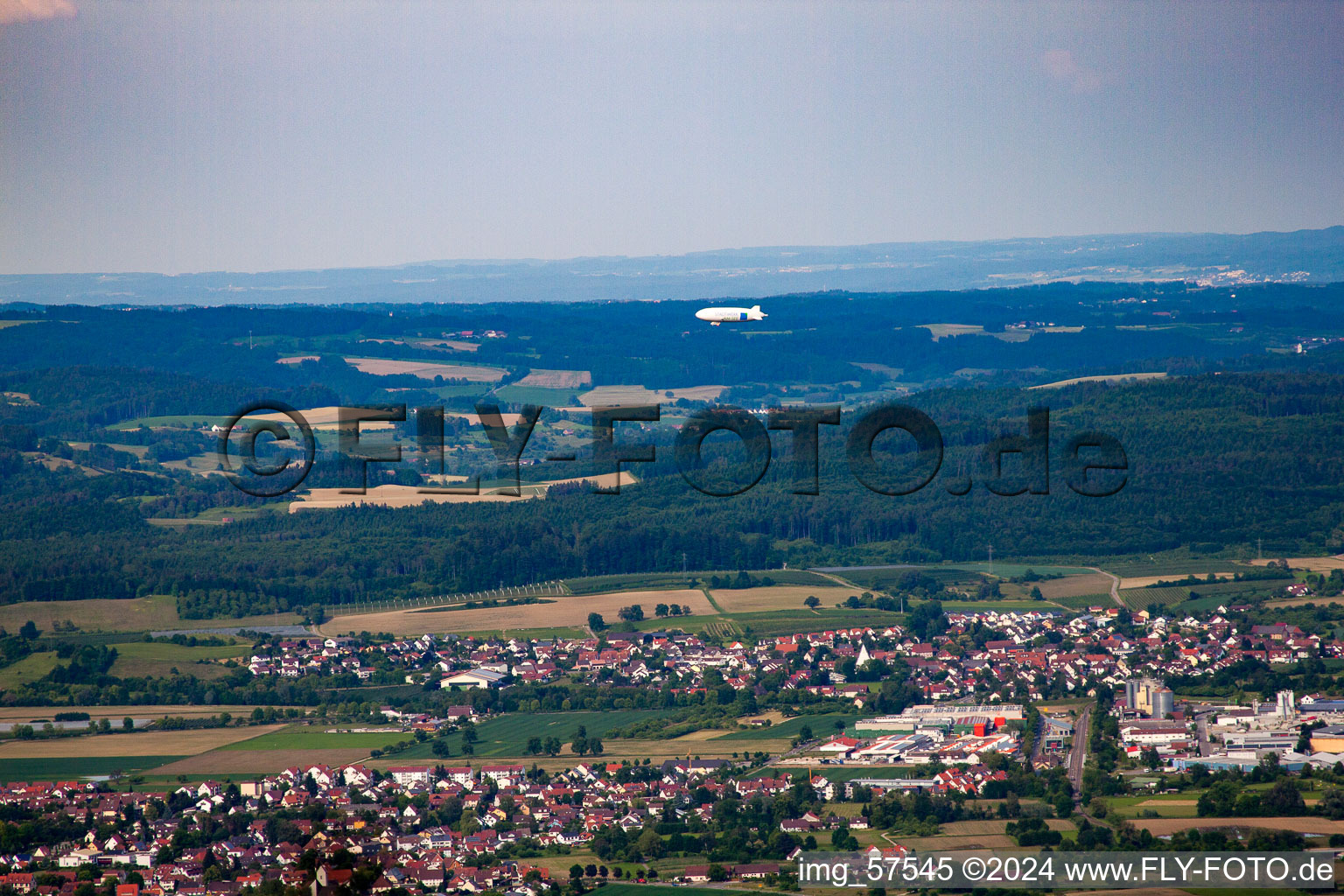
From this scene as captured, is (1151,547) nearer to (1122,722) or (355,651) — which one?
(1122,722)

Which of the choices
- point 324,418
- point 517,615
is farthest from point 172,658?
point 324,418

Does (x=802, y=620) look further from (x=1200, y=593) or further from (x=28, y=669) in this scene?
(x=28, y=669)

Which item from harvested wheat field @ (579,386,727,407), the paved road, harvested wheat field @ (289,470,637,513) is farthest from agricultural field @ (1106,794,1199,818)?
harvested wheat field @ (579,386,727,407)

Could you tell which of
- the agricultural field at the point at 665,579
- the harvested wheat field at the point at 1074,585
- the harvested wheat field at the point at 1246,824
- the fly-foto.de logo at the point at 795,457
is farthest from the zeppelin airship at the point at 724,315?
the harvested wheat field at the point at 1246,824

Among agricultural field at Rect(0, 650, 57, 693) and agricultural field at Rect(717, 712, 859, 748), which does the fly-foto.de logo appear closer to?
agricultural field at Rect(0, 650, 57, 693)

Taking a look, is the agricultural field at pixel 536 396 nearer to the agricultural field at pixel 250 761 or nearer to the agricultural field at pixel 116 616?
the agricultural field at pixel 116 616

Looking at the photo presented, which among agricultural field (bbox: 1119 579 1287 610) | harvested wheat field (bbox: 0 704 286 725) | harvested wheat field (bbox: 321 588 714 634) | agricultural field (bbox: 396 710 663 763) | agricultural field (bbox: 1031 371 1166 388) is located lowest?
harvested wheat field (bbox: 0 704 286 725)

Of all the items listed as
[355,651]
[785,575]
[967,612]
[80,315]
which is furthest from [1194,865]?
[80,315]
